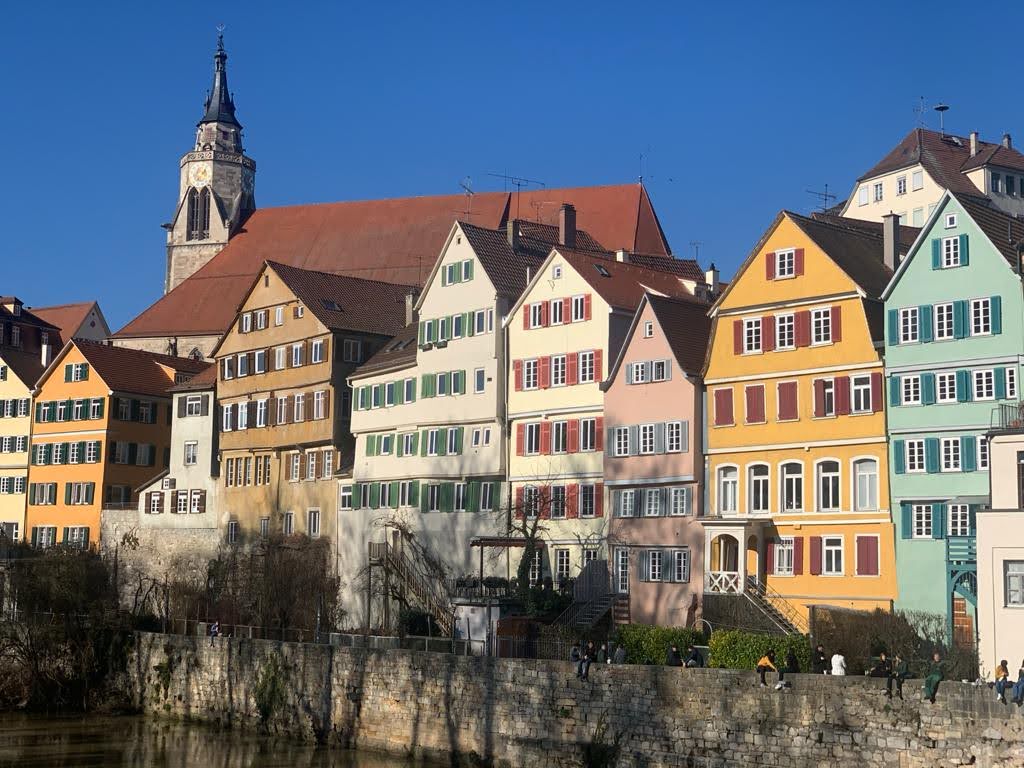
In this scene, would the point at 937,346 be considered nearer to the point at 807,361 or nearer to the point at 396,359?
the point at 807,361

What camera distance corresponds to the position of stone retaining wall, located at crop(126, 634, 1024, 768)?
3219 cm

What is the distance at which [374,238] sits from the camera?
103 metres

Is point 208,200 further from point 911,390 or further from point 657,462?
point 911,390

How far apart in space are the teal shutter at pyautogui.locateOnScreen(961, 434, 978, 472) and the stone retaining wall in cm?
1134

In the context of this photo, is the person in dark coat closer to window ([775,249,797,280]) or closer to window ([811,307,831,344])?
window ([811,307,831,344])

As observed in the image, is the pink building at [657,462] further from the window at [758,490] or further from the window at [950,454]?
the window at [950,454]

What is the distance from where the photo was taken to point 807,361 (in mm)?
47938

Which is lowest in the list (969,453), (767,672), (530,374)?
(767,672)

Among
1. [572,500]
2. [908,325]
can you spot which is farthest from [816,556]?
[572,500]

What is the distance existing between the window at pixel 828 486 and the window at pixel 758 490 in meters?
2.06

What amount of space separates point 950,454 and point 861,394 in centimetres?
345

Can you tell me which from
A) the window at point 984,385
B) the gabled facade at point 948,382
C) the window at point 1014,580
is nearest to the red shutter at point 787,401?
the gabled facade at point 948,382

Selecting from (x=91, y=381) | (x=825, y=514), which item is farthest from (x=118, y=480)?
(x=825, y=514)

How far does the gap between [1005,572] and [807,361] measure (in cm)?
1269
